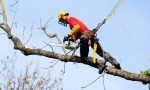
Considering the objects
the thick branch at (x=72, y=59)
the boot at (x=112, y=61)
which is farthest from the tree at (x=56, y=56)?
the boot at (x=112, y=61)

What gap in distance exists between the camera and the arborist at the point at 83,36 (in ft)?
32.9

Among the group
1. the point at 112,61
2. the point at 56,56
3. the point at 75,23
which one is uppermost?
the point at 75,23

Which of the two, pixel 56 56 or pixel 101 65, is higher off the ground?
pixel 101 65

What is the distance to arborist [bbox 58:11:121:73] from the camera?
10029mm

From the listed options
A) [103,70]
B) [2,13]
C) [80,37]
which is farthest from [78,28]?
[2,13]

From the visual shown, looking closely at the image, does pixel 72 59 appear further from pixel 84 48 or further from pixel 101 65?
pixel 101 65

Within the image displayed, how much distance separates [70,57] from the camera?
10.1 m

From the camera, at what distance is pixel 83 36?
394 inches

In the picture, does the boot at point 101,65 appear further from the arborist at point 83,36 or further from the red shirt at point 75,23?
the red shirt at point 75,23

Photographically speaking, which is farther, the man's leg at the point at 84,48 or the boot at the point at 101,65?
the man's leg at the point at 84,48

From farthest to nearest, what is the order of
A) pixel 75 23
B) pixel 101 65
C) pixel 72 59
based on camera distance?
pixel 75 23, pixel 72 59, pixel 101 65

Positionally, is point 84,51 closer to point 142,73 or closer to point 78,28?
point 78,28

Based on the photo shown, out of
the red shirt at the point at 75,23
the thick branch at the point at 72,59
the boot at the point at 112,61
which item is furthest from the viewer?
the boot at the point at 112,61

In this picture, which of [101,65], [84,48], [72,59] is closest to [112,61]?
[101,65]
